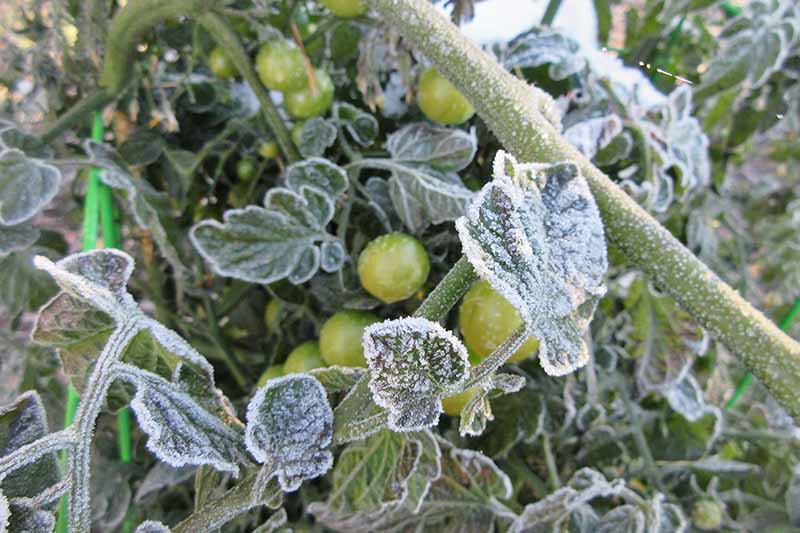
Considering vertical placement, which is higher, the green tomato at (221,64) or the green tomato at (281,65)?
the green tomato at (281,65)

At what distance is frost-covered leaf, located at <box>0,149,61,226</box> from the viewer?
0.59 m

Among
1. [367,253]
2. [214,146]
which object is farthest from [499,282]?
[214,146]

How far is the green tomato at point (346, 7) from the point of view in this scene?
58cm

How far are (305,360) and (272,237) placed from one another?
0.11 metres

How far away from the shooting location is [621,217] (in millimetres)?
398

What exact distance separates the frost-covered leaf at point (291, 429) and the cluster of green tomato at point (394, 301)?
0.12 m

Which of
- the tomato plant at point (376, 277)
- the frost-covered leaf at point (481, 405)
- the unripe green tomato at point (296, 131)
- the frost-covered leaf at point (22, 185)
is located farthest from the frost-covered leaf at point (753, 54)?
the frost-covered leaf at point (22, 185)

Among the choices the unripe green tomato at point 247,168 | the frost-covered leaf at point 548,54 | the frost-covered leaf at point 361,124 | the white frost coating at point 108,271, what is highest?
the frost-covered leaf at point 548,54

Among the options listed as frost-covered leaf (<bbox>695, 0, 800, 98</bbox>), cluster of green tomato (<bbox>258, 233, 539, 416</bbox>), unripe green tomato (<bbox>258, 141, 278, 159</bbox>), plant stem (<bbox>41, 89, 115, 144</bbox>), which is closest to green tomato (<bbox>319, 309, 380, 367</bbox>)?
cluster of green tomato (<bbox>258, 233, 539, 416</bbox>)

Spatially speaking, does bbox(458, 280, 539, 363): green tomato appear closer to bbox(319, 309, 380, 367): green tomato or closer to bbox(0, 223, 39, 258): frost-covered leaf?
bbox(319, 309, 380, 367): green tomato

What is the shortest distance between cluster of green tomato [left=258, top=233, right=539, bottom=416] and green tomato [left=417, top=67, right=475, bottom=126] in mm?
122

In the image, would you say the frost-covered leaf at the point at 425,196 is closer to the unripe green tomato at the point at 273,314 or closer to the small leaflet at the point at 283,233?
the small leaflet at the point at 283,233

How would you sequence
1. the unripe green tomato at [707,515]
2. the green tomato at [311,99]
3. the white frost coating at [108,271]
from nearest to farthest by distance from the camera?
the white frost coating at [108,271], the green tomato at [311,99], the unripe green tomato at [707,515]

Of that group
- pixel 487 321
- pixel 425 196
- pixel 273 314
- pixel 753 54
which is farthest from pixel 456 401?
pixel 753 54
